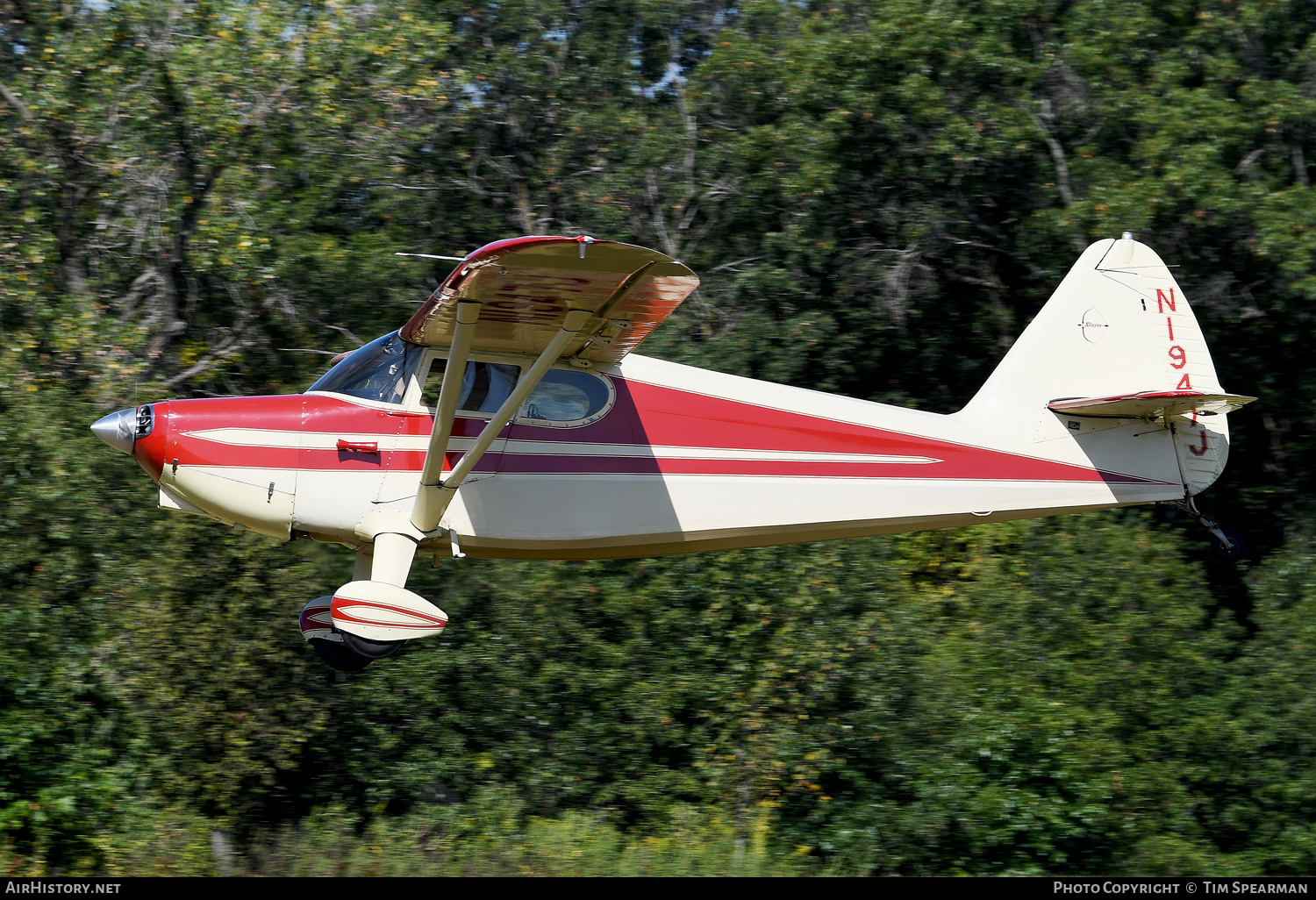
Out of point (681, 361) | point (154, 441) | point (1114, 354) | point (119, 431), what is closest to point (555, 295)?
point (154, 441)

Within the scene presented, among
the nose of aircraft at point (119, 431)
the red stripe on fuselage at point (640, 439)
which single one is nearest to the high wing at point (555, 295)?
the red stripe on fuselage at point (640, 439)

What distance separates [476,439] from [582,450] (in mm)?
705

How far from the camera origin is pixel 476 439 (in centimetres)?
804

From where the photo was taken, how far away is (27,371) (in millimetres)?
12156

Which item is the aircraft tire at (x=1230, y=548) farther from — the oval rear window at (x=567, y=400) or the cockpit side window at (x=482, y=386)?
the cockpit side window at (x=482, y=386)

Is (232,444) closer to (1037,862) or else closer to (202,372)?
(202,372)

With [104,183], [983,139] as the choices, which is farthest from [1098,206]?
[104,183]

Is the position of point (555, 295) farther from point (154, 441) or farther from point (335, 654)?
point (335, 654)

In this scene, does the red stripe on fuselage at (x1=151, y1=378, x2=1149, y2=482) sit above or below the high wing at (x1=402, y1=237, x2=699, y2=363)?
below

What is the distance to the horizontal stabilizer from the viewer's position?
8.92 m

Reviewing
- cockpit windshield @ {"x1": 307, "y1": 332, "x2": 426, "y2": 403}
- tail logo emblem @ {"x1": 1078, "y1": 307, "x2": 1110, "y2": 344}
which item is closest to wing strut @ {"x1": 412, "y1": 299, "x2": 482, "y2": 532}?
cockpit windshield @ {"x1": 307, "y1": 332, "x2": 426, "y2": 403}

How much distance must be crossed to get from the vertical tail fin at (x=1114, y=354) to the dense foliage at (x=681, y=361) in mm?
3571

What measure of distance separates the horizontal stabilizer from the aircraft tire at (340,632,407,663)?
510cm

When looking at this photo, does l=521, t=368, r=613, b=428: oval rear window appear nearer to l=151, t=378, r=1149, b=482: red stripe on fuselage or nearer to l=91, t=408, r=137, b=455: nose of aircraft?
l=151, t=378, r=1149, b=482: red stripe on fuselage
